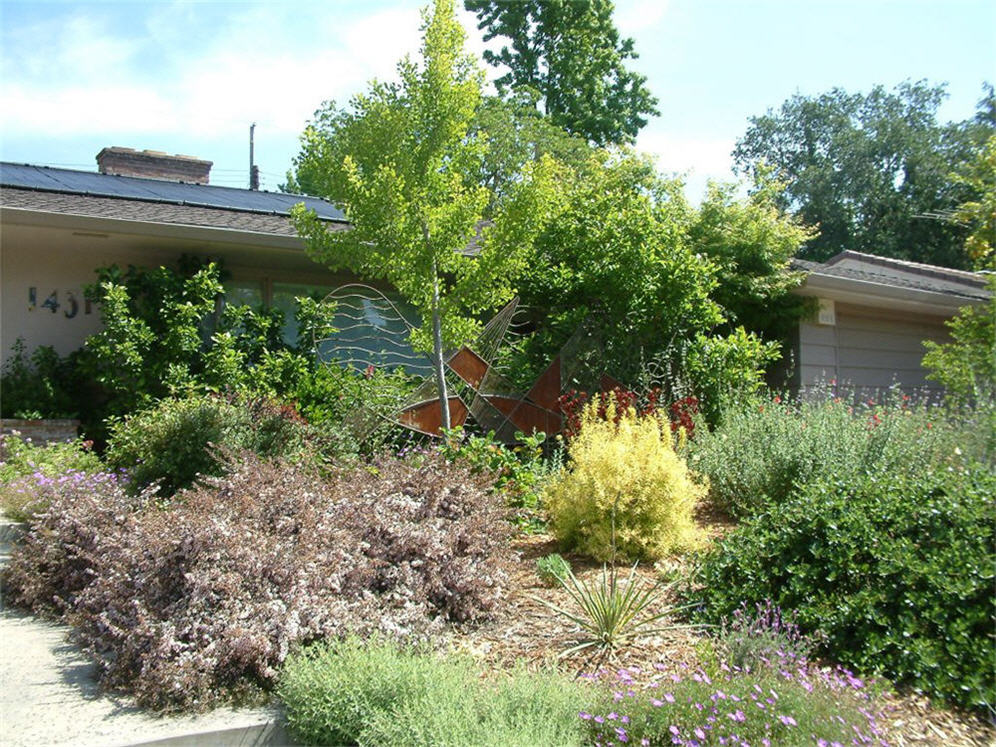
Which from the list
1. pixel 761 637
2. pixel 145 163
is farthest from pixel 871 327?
pixel 145 163

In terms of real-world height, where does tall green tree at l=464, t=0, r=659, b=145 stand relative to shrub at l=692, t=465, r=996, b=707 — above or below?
above

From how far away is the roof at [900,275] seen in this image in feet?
46.0

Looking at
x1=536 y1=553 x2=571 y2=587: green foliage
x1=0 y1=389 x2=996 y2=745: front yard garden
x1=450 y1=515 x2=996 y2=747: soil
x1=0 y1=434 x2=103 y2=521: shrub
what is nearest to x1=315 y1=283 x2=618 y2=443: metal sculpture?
x1=0 y1=389 x2=996 y2=745: front yard garden

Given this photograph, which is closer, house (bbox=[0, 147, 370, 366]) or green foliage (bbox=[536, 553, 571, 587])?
green foliage (bbox=[536, 553, 571, 587])

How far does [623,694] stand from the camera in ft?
12.1

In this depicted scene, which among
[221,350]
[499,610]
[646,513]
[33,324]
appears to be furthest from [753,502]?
[33,324]

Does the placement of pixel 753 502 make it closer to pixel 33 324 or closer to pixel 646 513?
pixel 646 513

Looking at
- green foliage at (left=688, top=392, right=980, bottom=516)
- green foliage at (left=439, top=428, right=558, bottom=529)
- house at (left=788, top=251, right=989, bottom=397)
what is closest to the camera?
green foliage at (left=688, top=392, right=980, bottom=516)

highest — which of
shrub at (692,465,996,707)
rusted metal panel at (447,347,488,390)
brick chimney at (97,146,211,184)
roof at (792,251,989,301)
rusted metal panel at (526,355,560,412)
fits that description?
brick chimney at (97,146,211,184)

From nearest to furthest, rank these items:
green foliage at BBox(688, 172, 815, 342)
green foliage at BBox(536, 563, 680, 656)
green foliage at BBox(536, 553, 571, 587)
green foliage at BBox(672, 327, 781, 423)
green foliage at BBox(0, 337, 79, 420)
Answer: green foliage at BBox(536, 563, 680, 656), green foliage at BBox(536, 553, 571, 587), green foliage at BBox(0, 337, 79, 420), green foliage at BBox(672, 327, 781, 423), green foliage at BBox(688, 172, 815, 342)

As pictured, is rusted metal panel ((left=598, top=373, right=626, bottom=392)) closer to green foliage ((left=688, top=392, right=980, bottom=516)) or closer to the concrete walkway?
green foliage ((left=688, top=392, right=980, bottom=516))

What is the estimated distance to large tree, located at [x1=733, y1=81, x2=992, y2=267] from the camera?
33031 mm

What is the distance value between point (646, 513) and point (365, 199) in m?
3.84

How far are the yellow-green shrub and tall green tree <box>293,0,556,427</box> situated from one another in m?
2.44
